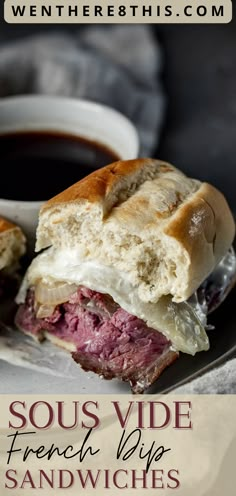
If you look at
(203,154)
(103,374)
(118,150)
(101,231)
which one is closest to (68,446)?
(103,374)

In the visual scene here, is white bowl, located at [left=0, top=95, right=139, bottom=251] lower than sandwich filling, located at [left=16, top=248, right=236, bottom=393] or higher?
higher

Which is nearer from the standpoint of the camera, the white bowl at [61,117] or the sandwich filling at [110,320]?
the sandwich filling at [110,320]

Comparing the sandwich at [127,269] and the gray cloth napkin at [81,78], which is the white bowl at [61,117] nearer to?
the sandwich at [127,269]

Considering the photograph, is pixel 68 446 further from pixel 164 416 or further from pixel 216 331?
pixel 216 331

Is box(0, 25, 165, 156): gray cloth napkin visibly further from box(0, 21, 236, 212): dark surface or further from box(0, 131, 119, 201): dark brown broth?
box(0, 131, 119, 201): dark brown broth

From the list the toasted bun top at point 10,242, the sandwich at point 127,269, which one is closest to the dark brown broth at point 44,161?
the toasted bun top at point 10,242
